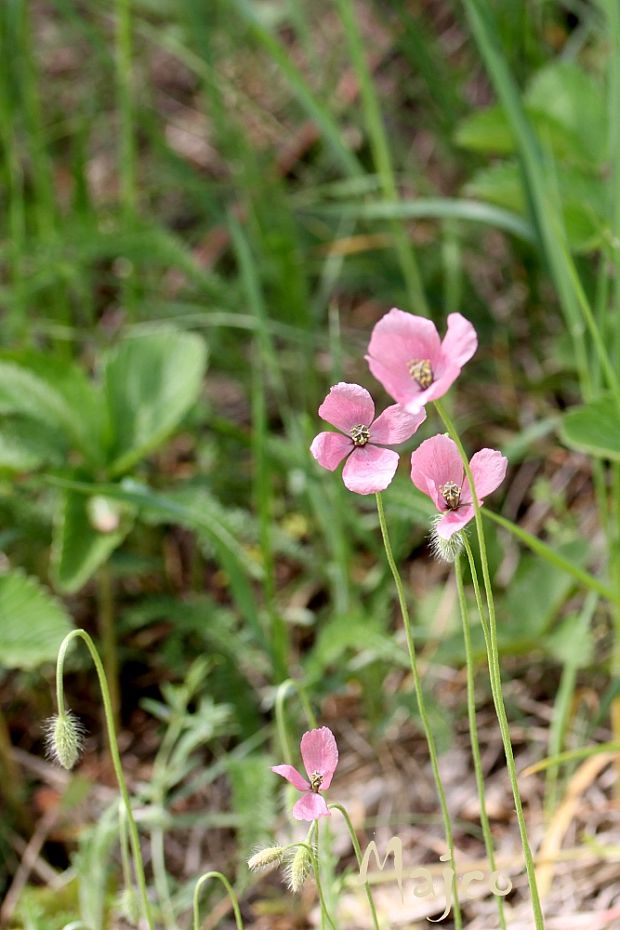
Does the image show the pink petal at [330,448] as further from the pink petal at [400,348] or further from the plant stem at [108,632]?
the plant stem at [108,632]

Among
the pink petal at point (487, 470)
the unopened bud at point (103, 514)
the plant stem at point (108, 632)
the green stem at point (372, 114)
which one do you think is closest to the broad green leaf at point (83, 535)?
the unopened bud at point (103, 514)

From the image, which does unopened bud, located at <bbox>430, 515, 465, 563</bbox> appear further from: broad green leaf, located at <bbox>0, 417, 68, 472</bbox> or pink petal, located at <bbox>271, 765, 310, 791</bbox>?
broad green leaf, located at <bbox>0, 417, 68, 472</bbox>

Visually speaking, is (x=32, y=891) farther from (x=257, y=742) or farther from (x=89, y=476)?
(x=89, y=476)

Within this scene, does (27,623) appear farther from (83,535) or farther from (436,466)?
(436,466)

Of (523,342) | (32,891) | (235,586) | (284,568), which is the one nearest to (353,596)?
(235,586)

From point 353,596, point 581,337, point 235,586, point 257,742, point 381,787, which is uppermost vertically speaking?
point 581,337
